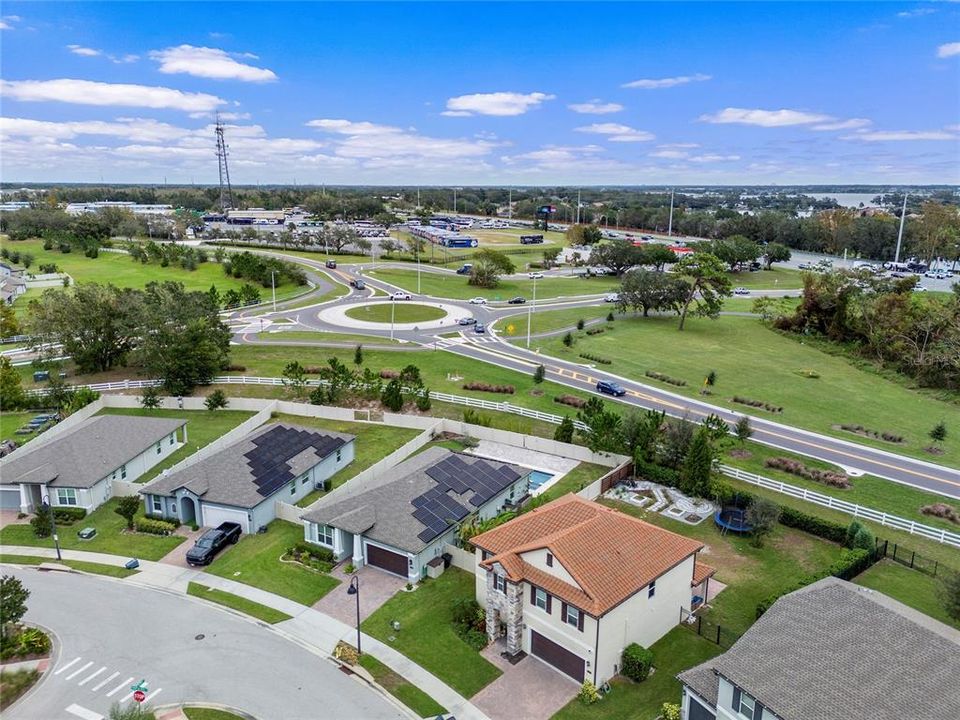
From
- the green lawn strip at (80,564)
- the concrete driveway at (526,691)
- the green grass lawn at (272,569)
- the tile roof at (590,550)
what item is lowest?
the green lawn strip at (80,564)

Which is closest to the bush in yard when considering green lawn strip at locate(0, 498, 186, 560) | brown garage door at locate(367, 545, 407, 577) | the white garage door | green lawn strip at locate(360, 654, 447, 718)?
green lawn strip at locate(0, 498, 186, 560)

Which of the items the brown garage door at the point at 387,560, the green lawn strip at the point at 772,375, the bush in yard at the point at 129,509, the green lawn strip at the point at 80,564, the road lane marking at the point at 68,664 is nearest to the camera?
the road lane marking at the point at 68,664

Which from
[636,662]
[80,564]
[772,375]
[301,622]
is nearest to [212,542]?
[80,564]

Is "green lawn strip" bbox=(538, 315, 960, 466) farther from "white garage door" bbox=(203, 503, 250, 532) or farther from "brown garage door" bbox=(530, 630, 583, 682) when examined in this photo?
"white garage door" bbox=(203, 503, 250, 532)

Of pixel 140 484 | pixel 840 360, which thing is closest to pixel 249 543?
pixel 140 484

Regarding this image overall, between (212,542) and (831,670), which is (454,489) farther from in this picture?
(831,670)

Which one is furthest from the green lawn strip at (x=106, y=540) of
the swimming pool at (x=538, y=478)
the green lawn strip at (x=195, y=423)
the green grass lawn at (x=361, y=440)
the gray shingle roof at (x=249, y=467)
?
the swimming pool at (x=538, y=478)

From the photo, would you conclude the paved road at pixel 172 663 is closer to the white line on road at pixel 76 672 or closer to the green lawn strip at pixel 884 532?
the white line on road at pixel 76 672
